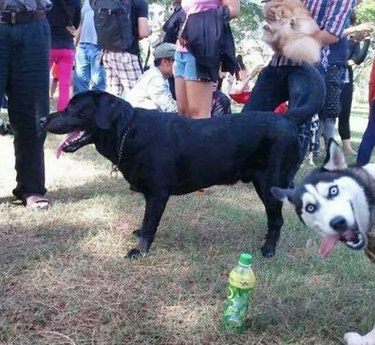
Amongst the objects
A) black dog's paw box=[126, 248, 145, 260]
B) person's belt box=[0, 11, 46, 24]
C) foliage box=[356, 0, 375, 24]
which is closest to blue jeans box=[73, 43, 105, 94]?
person's belt box=[0, 11, 46, 24]

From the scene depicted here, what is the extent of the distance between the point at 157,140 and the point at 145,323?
1.21 m

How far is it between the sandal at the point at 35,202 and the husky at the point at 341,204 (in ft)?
7.58

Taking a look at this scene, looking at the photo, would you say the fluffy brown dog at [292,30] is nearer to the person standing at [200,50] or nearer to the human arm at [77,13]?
the person standing at [200,50]

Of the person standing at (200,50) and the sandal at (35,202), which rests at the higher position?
the person standing at (200,50)

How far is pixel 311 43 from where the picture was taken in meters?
4.05

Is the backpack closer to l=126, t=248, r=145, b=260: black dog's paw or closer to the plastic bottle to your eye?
l=126, t=248, r=145, b=260: black dog's paw

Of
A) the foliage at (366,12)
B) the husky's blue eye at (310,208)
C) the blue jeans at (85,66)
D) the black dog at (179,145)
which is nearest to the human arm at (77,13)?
Result: the blue jeans at (85,66)

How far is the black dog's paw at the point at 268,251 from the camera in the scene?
142 inches

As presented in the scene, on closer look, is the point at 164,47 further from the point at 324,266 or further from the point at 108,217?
the point at 324,266

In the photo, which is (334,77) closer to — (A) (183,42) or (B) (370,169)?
(A) (183,42)

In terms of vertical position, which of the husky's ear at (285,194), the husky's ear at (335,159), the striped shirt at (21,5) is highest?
the striped shirt at (21,5)

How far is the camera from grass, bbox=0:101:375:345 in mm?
2572

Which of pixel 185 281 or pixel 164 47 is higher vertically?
pixel 164 47

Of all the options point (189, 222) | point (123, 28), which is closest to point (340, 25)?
point (189, 222)
